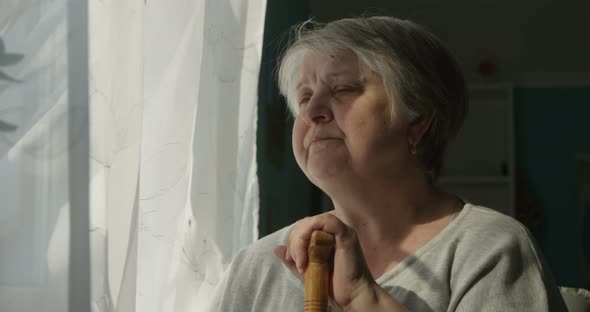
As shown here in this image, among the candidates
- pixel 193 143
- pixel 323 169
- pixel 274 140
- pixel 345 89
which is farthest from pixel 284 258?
pixel 274 140

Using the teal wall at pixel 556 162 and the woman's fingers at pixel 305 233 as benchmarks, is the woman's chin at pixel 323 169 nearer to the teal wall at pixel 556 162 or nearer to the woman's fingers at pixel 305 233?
the woman's fingers at pixel 305 233

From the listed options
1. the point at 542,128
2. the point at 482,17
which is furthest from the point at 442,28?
the point at 542,128

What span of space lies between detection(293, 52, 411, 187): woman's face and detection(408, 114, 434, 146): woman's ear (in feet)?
0.05

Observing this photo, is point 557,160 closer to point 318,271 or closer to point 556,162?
point 556,162

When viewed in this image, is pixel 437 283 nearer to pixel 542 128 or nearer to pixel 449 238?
pixel 449 238

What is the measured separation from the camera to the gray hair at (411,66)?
1.19 meters

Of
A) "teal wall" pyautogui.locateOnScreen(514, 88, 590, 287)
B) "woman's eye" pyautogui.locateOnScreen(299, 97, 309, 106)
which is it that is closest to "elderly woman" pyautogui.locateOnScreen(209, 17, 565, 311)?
"woman's eye" pyautogui.locateOnScreen(299, 97, 309, 106)

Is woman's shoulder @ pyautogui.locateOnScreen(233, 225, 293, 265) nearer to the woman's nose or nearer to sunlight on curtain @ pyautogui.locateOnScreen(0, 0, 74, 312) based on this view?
the woman's nose

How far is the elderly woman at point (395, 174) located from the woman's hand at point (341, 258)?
121 mm

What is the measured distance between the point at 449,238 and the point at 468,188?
316cm

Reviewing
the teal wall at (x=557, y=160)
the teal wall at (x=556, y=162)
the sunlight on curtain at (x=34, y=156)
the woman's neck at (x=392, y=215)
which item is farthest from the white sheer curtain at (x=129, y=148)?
the teal wall at (x=557, y=160)

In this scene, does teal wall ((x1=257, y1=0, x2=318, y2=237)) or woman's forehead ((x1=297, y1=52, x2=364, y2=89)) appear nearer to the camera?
woman's forehead ((x1=297, y1=52, x2=364, y2=89))

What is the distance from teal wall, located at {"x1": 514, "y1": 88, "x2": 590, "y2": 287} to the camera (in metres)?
4.20

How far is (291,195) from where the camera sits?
315 cm
